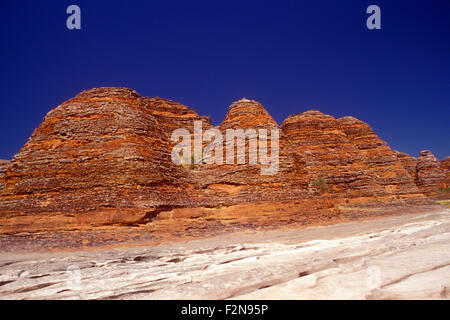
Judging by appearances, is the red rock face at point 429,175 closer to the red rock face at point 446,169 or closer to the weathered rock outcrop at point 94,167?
the red rock face at point 446,169

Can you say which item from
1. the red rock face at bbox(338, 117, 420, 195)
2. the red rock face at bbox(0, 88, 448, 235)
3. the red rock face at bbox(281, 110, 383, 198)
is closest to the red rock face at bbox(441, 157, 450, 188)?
the red rock face at bbox(338, 117, 420, 195)

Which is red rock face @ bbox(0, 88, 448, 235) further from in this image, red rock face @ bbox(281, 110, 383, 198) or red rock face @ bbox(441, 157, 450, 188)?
red rock face @ bbox(441, 157, 450, 188)

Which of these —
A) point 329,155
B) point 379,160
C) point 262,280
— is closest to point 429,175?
point 379,160

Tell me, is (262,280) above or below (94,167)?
below

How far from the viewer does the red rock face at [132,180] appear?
606 inches

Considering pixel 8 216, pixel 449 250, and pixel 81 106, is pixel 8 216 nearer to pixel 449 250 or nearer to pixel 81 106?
pixel 81 106

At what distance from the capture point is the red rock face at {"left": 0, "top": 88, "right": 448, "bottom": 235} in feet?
50.5

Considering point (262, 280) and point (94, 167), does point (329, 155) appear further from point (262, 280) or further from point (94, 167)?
point (262, 280)

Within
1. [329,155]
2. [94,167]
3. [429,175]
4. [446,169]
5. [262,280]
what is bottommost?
[262,280]

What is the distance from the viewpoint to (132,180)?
16.2 meters


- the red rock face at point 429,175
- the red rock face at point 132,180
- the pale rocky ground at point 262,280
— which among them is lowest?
the pale rocky ground at point 262,280

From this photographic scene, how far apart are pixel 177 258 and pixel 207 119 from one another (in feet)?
66.8

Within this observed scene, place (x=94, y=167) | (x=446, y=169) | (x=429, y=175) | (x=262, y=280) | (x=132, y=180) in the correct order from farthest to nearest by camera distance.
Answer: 1. (x=446, y=169)
2. (x=429, y=175)
3. (x=94, y=167)
4. (x=132, y=180)
5. (x=262, y=280)

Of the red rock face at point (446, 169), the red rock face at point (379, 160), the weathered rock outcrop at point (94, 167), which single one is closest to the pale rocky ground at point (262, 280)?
the weathered rock outcrop at point (94, 167)
